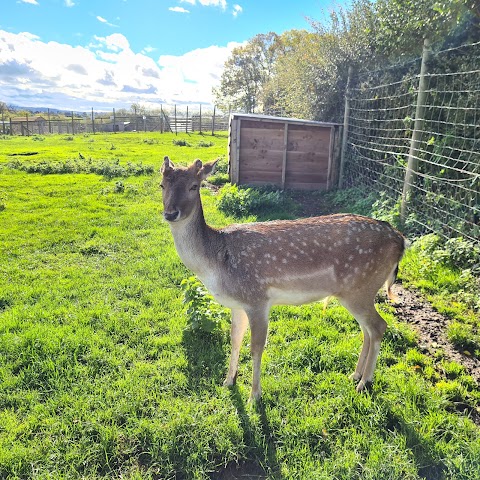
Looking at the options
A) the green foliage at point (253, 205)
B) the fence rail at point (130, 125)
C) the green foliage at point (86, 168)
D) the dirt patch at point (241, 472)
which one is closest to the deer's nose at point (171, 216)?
the dirt patch at point (241, 472)

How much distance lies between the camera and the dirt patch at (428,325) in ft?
13.1

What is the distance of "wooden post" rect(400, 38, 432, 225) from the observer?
6.75 metres

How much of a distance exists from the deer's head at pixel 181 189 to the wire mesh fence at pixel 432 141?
13.6 feet

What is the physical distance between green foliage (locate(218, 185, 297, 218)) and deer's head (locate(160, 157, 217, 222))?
5.04 m

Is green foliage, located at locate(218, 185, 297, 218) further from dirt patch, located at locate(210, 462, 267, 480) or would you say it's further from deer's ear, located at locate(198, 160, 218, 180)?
dirt patch, located at locate(210, 462, 267, 480)

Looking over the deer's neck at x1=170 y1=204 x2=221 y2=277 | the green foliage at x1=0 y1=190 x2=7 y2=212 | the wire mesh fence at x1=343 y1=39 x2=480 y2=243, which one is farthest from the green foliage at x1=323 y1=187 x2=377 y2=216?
the green foliage at x1=0 y1=190 x2=7 y2=212

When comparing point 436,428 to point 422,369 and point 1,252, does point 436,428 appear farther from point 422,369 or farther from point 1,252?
point 1,252

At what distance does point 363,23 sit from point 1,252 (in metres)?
10.4

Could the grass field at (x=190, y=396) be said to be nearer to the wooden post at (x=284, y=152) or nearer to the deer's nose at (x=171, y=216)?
the deer's nose at (x=171, y=216)

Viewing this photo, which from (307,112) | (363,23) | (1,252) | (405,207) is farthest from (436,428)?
(307,112)

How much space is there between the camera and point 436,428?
10.3 ft

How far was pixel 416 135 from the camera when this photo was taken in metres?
6.99

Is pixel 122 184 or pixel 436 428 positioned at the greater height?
pixel 122 184

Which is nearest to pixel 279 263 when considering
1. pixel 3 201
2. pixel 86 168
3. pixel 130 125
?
pixel 3 201
